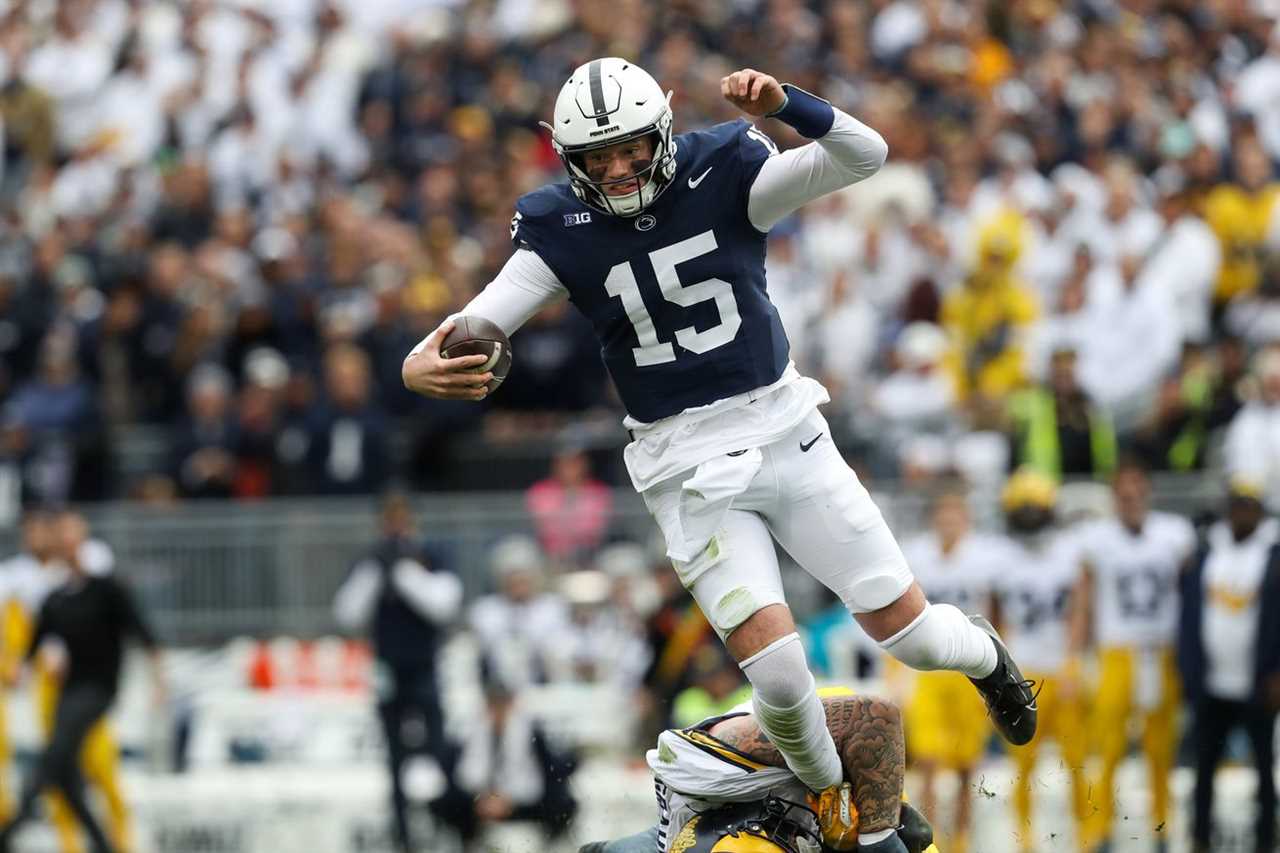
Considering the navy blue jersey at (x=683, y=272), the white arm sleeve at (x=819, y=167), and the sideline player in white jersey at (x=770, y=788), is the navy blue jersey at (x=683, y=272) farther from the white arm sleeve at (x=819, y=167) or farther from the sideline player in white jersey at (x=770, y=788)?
the sideline player in white jersey at (x=770, y=788)

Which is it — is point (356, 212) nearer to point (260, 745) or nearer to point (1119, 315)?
point (260, 745)

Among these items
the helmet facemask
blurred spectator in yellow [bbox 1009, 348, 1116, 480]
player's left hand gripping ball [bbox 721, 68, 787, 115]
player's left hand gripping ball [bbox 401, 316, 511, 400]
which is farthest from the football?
blurred spectator in yellow [bbox 1009, 348, 1116, 480]

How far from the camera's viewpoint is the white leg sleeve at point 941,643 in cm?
688

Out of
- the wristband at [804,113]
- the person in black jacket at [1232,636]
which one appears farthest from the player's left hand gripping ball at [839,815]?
the person in black jacket at [1232,636]

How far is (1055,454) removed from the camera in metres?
13.2

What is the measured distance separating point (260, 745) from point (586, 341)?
352 centimetres

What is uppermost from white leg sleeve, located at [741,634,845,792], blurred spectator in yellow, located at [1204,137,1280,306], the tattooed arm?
white leg sleeve, located at [741,634,845,792]

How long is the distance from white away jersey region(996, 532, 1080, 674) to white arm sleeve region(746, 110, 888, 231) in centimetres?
564

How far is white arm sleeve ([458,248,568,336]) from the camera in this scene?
6.82 meters

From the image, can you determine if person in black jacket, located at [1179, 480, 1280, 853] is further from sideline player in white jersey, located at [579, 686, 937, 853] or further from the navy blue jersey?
the navy blue jersey

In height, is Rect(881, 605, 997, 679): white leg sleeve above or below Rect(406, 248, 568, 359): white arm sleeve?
below

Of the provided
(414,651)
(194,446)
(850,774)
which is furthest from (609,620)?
(850,774)

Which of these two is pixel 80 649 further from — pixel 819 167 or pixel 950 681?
pixel 819 167

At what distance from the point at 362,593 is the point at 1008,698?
644 cm
